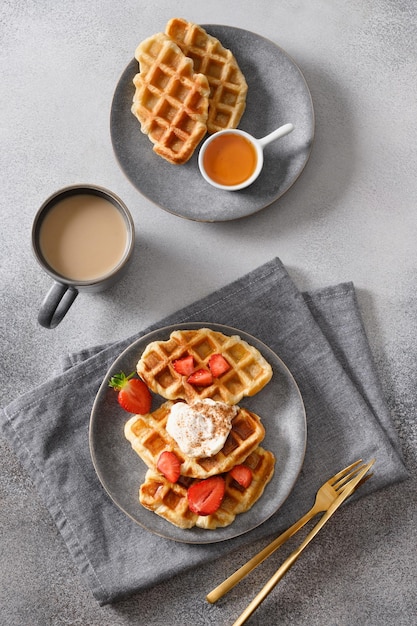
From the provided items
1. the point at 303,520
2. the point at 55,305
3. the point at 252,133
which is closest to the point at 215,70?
the point at 252,133

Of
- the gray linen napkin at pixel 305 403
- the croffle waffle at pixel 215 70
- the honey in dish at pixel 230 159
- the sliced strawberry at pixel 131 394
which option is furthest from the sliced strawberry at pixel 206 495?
the croffle waffle at pixel 215 70

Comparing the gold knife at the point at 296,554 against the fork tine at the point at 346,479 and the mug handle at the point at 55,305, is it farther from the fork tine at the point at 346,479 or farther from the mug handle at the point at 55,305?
the mug handle at the point at 55,305

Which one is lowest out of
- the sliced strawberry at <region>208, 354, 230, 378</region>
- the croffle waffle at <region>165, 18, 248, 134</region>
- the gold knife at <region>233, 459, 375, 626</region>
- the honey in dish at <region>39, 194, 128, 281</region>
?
the gold knife at <region>233, 459, 375, 626</region>

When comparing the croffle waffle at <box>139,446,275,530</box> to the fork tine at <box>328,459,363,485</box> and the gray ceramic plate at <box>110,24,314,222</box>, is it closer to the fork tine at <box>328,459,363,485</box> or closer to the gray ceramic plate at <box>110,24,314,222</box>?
the fork tine at <box>328,459,363,485</box>

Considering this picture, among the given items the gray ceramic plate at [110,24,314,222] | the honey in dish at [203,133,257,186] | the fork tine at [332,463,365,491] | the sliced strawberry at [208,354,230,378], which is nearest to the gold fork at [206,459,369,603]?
the fork tine at [332,463,365,491]

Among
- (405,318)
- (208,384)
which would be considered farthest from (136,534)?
(405,318)

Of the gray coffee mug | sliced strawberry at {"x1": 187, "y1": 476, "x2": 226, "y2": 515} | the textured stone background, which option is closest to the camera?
sliced strawberry at {"x1": 187, "y1": 476, "x2": 226, "y2": 515}

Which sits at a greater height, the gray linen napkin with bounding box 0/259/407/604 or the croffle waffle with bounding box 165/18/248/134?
the croffle waffle with bounding box 165/18/248/134

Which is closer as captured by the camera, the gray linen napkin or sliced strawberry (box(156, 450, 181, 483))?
sliced strawberry (box(156, 450, 181, 483))

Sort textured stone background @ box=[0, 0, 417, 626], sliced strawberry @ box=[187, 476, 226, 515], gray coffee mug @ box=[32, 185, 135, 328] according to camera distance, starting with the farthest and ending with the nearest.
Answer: textured stone background @ box=[0, 0, 417, 626] → gray coffee mug @ box=[32, 185, 135, 328] → sliced strawberry @ box=[187, 476, 226, 515]
